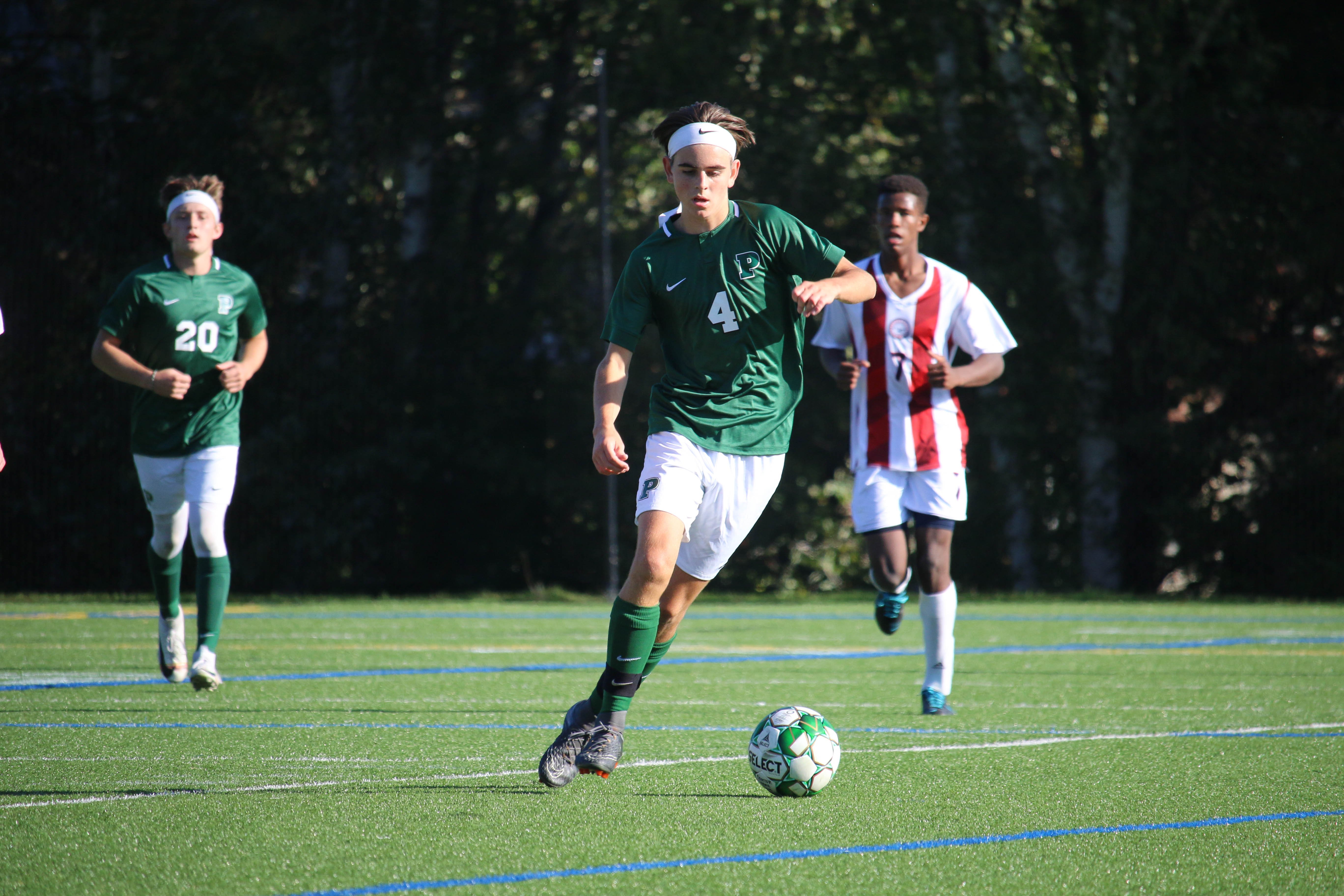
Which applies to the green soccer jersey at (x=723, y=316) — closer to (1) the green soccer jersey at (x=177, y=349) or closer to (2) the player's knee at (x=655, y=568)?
(2) the player's knee at (x=655, y=568)

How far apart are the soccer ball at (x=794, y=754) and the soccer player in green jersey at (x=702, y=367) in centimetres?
44

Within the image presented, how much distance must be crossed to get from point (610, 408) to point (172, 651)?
11.9 feet

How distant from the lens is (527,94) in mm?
17625

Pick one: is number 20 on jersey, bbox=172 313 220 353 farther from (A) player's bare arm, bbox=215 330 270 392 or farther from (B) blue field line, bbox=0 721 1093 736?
(B) blue field line, bbox=0 721 1093 736

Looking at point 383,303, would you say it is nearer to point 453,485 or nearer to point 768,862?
point 453,485

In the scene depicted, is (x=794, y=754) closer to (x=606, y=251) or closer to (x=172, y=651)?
(x=172, y=651)

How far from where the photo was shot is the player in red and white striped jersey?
6.84 metres

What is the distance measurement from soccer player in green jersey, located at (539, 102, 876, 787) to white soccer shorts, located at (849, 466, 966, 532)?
1.99 meters

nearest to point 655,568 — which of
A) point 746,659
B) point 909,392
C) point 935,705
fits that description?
point 935,705

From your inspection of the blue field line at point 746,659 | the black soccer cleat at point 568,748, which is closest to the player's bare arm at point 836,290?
the black soccer cleat at point 568,748

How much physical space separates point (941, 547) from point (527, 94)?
11.9 meters

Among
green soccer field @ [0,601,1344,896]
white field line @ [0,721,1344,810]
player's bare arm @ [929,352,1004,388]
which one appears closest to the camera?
green soccer field @ [0,601,1344,896]

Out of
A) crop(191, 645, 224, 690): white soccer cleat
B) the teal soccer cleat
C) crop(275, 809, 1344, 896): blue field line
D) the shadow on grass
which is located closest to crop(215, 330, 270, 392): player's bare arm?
crop(191, 645, 224, 690): white soccer cleat

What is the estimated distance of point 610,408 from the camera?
15.2 ft
